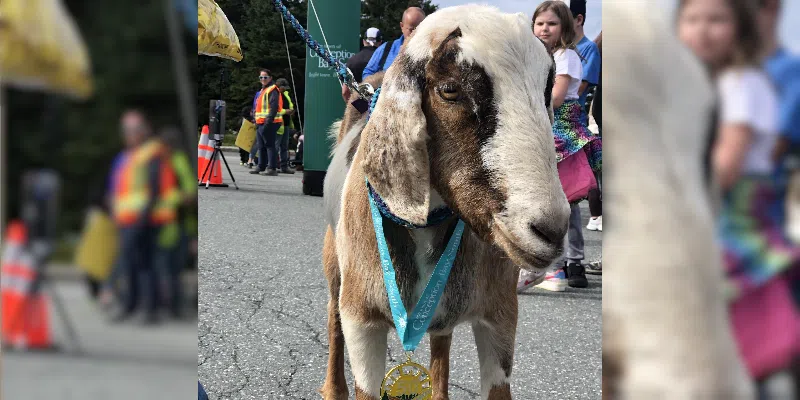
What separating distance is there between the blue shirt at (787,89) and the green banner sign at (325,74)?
939 centimetres

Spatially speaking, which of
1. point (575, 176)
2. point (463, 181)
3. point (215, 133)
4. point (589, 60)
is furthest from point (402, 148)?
point (215, 133)

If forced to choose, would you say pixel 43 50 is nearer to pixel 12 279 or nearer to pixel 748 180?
pixel 12 279

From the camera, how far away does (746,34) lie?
1.24ft

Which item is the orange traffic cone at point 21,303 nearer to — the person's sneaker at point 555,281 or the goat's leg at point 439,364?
the goat's leg at point 439,364

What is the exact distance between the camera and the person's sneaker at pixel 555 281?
5195 millimetres

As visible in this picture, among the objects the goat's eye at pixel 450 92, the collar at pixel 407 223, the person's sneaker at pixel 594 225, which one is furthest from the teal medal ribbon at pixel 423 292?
the person's sneaker at pixel 594 225

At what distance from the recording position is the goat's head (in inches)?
57.8

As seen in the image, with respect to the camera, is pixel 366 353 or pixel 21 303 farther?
pixel 366 353

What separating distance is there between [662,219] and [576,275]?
5.11m

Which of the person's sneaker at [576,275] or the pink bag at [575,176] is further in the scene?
the person's sneaker at [576,275]

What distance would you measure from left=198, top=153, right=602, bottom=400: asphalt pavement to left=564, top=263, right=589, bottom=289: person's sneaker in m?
0.09

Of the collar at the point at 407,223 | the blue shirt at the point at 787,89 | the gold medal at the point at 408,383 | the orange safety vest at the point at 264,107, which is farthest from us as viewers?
the orange safety vest at the point at 264,107

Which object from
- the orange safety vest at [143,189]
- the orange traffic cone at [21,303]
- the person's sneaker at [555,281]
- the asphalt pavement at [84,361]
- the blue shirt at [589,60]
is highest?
the blue shirt at [589,60]

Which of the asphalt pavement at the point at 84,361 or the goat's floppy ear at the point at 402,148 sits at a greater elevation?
the goat's floppy ear at the point at 402,148
